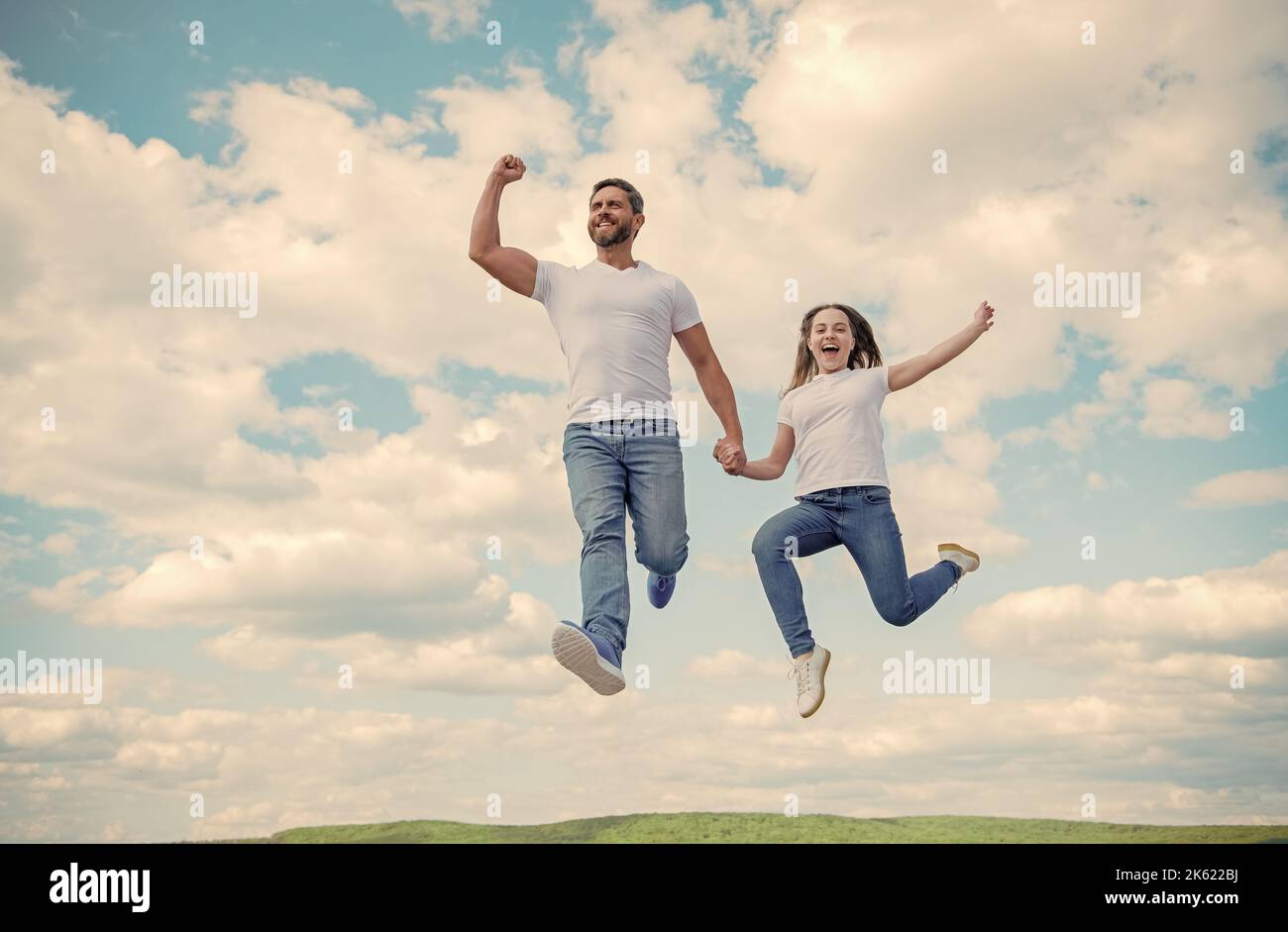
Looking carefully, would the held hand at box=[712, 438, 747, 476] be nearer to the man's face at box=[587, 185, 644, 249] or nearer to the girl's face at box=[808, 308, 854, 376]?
the girl's face at box=[808, 308, 854, 376]

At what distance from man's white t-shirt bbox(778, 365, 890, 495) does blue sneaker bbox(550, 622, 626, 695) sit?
8.05 feet

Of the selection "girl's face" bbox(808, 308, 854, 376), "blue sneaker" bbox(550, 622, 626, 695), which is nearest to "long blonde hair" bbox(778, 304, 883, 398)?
"girl's face" bbox(808, 308, 854, 376)

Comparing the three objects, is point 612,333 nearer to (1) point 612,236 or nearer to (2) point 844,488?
(1) point 612,236

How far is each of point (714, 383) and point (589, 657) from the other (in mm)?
2640

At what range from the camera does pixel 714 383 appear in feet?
27.1

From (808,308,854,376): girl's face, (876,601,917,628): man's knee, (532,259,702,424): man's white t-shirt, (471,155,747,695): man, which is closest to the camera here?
(471,155,747,695): man

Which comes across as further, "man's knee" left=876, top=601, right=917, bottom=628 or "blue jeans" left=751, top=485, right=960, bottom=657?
"man's knee" left=876, top=601, right=917, bottom=628

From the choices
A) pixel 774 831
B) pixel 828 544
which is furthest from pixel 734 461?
pixel 774 831

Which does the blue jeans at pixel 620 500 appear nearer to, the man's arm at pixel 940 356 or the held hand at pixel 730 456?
the held hand at pixel 730 456

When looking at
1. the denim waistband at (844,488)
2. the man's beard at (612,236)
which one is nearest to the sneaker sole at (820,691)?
the denim waistband at (844,488)

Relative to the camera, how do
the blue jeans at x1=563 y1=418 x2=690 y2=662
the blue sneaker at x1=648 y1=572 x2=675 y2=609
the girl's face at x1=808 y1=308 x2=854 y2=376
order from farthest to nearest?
1. the girl's face at x1=808 y1=308 x2=854 y2=376
2. the blue sneaker at x1=648 y1=572 x2=675 y2=609
3. the blue jeans at x1=563 y1=418 x2=690 y2=662

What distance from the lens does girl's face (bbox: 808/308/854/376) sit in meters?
8.79
